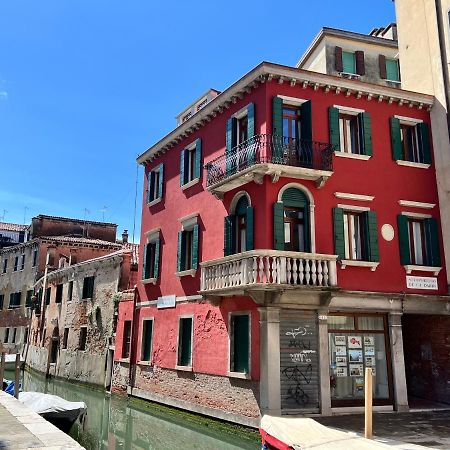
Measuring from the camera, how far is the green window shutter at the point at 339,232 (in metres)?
12.6

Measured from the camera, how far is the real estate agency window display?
12227 mm

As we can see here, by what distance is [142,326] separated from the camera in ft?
59.4

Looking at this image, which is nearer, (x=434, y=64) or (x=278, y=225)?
(x=278, y=225)

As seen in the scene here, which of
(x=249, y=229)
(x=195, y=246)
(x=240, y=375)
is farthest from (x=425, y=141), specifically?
(x=240, y=375)

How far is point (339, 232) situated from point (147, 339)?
8978 mm

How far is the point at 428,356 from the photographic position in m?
14.0

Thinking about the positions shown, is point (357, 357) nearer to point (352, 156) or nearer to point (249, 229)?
point (249, 229)

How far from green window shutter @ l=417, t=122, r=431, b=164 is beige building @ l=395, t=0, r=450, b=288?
206 mm

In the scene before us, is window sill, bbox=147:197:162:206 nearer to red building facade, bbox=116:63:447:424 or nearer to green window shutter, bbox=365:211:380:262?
red building facade, bbox=116:63:447:424

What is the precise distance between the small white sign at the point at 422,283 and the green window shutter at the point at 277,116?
5479mm

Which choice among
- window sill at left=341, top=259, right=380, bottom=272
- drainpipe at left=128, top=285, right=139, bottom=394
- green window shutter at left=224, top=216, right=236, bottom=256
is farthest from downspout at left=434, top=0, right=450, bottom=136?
drainpipe at left=128, top=285, right=139, bottom=394

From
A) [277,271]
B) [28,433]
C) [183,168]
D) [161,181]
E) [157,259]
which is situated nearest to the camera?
[28,433]

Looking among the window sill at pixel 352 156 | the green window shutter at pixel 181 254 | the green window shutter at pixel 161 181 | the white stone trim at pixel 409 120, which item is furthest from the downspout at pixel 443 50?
the green window shutter at pixel 161 181

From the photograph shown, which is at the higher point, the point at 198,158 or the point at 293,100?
the point at 293,100
